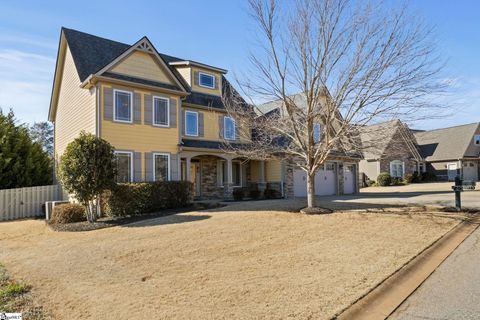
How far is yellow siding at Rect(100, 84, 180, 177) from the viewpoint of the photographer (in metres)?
14.8

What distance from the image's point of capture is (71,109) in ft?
58.3

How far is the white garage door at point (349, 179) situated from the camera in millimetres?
25612

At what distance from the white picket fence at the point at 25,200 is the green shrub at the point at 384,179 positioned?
27.3 metres

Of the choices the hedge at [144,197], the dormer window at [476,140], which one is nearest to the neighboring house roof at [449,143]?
the dormer window at [476,140]

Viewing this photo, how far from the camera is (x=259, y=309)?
14.8 feet

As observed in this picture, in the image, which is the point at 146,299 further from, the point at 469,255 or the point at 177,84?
the point at 177,84

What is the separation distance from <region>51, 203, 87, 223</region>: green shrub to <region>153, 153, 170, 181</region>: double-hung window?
12.6 ft

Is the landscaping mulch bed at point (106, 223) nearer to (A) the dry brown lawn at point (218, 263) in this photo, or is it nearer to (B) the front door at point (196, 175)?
(A) the dry brown lawn at point (218, 263)

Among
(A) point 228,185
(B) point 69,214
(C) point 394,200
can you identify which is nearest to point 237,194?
(A) point 228,185

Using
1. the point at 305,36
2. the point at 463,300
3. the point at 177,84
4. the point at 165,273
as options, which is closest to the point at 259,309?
the point at 165,273

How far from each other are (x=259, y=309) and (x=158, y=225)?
694cm

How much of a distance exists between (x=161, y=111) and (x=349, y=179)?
15683 mm

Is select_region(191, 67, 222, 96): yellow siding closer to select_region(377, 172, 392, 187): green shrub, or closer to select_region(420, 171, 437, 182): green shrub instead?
select_region(377, 172, 392, 187): green shrub

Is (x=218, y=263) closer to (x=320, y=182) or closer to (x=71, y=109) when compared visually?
(x=71, y=109)
